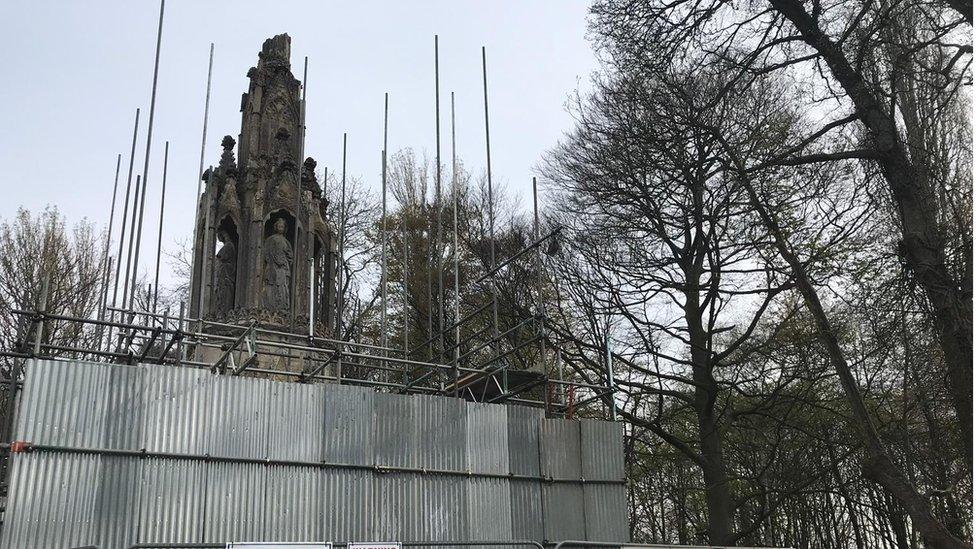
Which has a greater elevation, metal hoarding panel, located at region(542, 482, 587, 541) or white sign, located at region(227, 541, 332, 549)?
metal hoarding panel, located at region(542, 482, 587, 541)

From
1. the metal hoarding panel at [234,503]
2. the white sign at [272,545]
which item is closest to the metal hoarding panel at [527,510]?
the white sign at [272,545]

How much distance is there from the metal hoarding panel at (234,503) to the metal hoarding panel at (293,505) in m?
0.11

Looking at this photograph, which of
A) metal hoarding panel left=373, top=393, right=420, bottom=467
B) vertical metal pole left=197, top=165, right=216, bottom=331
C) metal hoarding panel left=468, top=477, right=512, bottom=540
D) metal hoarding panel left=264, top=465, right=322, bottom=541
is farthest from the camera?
vertical metal pole left=197, top=165, right=216, bottom=331

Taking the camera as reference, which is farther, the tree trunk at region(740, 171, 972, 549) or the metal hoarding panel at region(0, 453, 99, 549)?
the tree trunk at region(740, 171, 972, 549)

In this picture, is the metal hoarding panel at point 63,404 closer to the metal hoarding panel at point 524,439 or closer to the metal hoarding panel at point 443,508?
the metal hoarding panel at point 443,508

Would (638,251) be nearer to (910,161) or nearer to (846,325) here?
(846,325)

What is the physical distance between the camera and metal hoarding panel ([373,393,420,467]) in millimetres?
12219

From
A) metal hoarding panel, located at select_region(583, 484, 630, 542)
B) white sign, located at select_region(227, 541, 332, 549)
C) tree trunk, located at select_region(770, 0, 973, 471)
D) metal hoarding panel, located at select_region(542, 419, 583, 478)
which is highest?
tree trunk, located at select_region(770, 0, 973, 471)

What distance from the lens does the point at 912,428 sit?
22156 millimetres

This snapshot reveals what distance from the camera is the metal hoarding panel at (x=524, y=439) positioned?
13297mm

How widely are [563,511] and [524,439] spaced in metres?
1.18

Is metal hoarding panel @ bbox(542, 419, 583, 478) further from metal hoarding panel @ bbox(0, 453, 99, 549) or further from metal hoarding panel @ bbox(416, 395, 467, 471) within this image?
metal hoarding panel @ bbox(0, 453, 99, 549)

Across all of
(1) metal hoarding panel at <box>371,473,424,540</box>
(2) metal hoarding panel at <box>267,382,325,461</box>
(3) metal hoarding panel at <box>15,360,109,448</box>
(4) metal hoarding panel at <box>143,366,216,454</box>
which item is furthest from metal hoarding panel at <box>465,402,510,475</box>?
(3) metal hoarding panel at <box>15,360,109,448</box>

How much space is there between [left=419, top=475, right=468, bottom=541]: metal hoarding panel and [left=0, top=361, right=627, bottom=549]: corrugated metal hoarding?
2 centimetres
